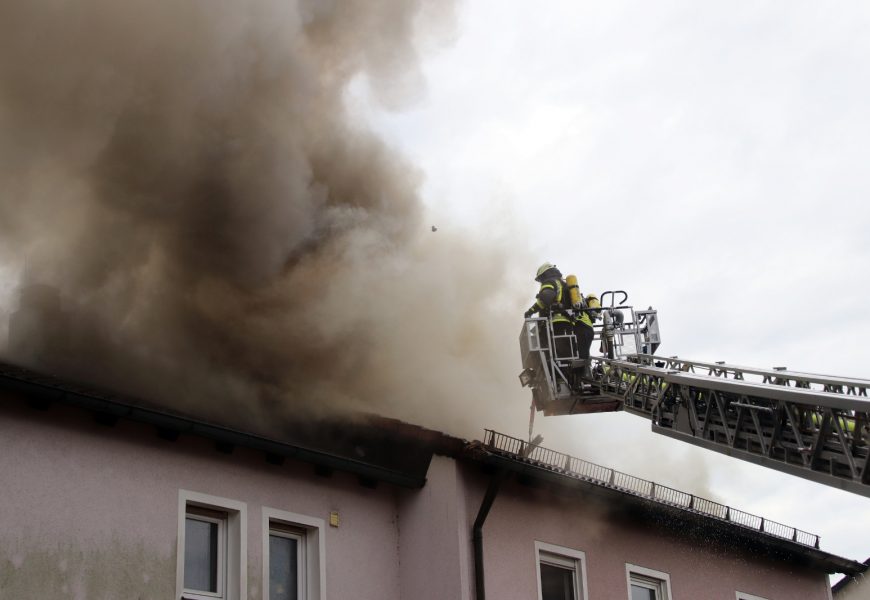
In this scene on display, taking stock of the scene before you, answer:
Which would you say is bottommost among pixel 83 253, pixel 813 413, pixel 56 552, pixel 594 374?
pixel 56 552

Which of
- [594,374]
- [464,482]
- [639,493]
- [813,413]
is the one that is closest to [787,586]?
[639,493]

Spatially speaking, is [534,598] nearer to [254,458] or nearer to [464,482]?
[464,482]

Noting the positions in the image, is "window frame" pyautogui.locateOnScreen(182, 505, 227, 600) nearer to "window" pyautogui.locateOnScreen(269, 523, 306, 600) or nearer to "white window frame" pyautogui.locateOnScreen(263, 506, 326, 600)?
"white window frame" pyautogui.locateOnScreen(263, 506, 326, 600)

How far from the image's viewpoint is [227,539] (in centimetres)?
1163

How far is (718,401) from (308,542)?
450 cm

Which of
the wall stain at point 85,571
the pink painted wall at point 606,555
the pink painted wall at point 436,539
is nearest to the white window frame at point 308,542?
the pink painted wall at point 436,539

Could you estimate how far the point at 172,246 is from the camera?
49.3 feet

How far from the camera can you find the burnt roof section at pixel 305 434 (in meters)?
10.3

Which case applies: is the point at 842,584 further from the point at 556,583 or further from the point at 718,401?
the point at 718,401

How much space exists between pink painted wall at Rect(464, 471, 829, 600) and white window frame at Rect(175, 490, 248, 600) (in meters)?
2.99

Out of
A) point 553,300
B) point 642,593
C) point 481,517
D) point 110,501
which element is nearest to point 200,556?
point 110,501

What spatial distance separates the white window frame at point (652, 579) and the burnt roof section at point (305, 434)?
3.36 m

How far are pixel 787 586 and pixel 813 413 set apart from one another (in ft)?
26.1

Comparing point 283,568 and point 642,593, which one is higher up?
point 642,593
